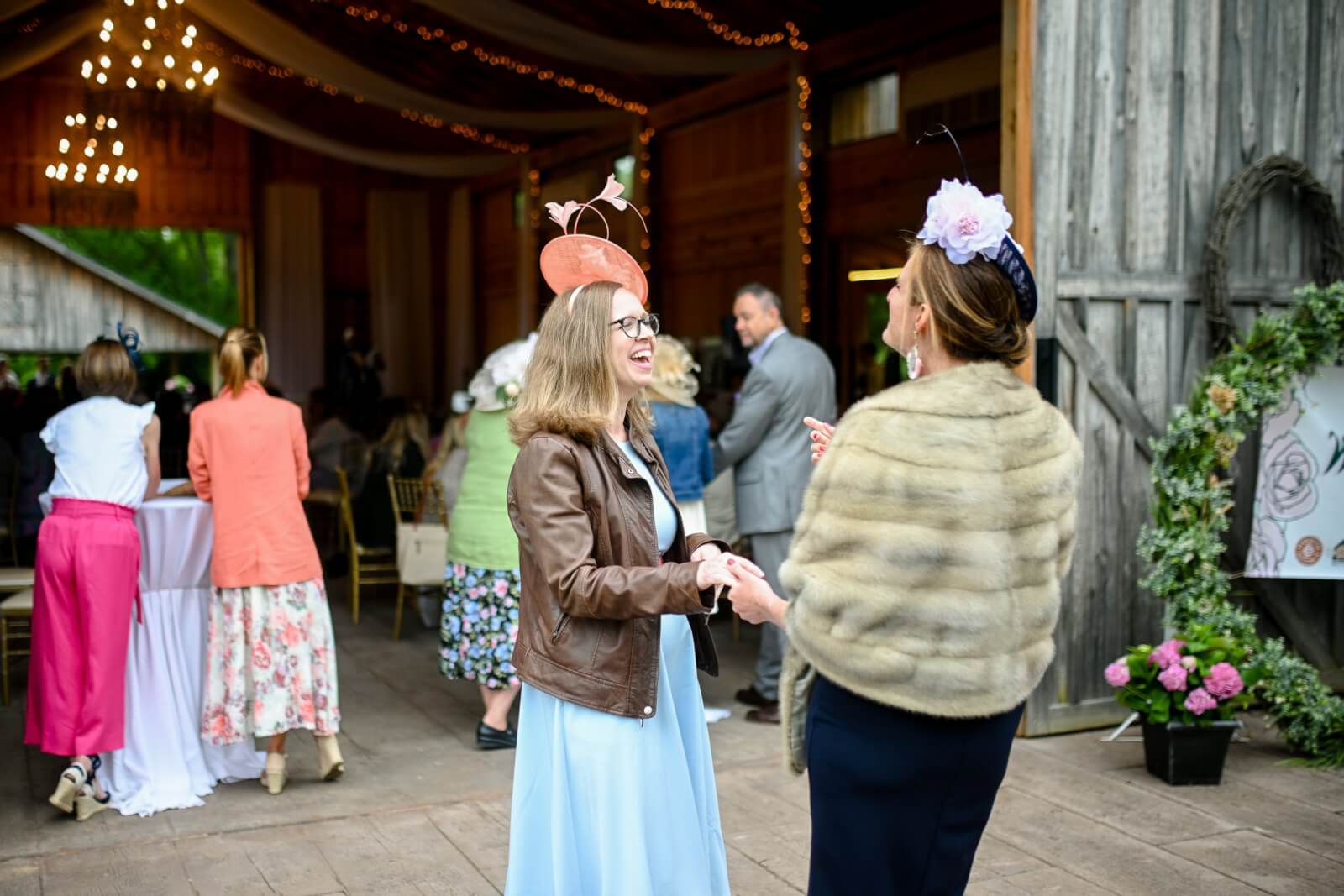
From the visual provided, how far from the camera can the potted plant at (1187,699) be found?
4.27 metres

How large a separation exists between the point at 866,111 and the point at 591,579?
7764mm

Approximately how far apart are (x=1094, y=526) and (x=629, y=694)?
10.4ft

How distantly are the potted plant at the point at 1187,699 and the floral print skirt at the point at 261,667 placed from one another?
2.82m

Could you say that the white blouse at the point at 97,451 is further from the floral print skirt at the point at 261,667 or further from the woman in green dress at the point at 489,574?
the woman in green dress at the point at 489,574

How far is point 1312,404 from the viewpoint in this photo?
497 cm

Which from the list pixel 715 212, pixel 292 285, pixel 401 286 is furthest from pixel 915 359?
pixel 401 286

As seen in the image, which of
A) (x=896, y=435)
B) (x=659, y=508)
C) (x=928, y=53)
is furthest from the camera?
(x=928, y=53)

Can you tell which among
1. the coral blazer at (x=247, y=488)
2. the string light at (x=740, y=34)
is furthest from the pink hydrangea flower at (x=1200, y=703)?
the string light at (x=740, y=34)

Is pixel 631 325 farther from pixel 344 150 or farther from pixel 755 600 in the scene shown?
pixel 344 150

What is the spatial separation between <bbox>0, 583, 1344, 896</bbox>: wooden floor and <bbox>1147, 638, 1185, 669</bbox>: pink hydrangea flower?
0.43 m

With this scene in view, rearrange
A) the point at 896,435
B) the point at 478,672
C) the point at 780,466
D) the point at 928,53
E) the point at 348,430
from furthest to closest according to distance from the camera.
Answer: the point at 348,430
the point at 928,53
the point at 780,466
the point at 478,672
the point at 896,435

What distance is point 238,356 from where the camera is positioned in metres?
4.27

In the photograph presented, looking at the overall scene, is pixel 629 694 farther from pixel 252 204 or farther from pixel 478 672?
pixel 252 204

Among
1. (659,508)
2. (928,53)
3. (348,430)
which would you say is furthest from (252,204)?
(659,508)
